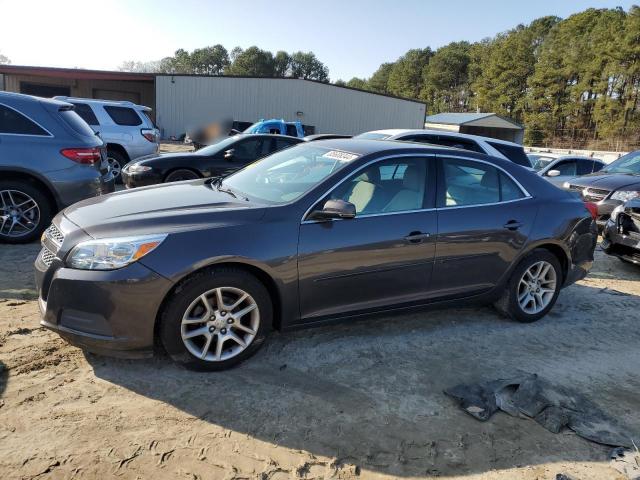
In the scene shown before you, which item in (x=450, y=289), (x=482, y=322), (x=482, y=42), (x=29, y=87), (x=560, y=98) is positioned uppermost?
(x=482, y=42)

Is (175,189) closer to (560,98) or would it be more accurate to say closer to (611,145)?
(611,145)

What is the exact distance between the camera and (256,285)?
11.0 ft

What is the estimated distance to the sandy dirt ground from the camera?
2.58 meters

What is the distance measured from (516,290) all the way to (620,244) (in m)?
3.08

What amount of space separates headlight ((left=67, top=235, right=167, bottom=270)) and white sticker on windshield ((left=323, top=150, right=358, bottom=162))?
5.15 ft

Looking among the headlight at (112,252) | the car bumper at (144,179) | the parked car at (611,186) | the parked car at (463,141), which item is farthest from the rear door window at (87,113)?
the parked car at (611,186)

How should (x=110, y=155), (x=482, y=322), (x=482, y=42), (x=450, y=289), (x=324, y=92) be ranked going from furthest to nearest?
(x=482, y=42) < (x=324, y=92) < (x=110, y=155) < (x=482, y=322) < (x=450, y=289)

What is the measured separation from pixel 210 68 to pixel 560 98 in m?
76.3

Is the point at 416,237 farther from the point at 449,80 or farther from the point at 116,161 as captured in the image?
the point at 449,80

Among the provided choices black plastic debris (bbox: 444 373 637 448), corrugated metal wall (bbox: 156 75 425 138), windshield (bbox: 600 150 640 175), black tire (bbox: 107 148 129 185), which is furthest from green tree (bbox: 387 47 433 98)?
black plastic debris (bbox: 444 373 637 448)

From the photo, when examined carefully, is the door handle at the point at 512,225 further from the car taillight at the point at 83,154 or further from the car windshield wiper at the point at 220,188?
the car taillight at the point at 83,154

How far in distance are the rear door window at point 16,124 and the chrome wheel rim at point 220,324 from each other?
405cm

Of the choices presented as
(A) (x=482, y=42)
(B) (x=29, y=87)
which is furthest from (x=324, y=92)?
(A) (x=482, y=42)

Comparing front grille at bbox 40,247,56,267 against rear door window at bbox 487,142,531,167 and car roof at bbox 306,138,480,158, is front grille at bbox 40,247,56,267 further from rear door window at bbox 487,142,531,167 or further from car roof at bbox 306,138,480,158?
rear door window at bbox 487,142,531,167
